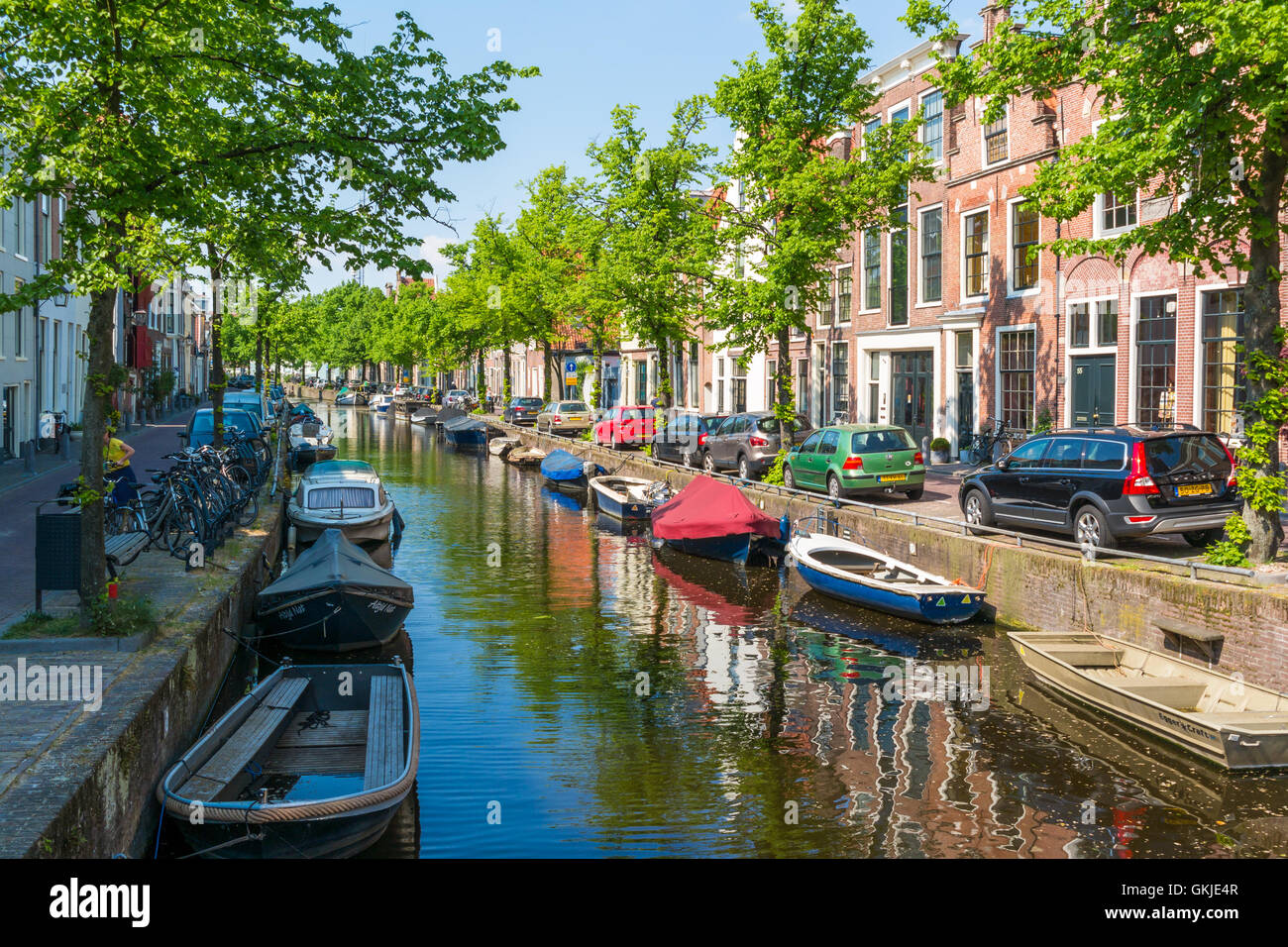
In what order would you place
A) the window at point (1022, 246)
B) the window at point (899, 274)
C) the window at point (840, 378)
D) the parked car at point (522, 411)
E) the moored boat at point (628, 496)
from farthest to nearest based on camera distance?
the parked car at point (522, 411) → the window at point (840, 378) → the window at point (899, 274) → the moored boat at point (628, 496) → the window at point (1022, 246)

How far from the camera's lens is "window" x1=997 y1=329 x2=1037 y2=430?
26953 mm

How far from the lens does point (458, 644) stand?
634 inches

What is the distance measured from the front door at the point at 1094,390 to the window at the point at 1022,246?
2.82 m

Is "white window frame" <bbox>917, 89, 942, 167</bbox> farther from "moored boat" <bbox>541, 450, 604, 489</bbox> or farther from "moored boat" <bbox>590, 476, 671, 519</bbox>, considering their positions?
"moored boat" <bbox>541, 450, 604, 489</bbox>

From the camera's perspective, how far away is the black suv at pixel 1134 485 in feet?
48.1

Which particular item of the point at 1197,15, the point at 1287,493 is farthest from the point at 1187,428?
the point at 1197,15

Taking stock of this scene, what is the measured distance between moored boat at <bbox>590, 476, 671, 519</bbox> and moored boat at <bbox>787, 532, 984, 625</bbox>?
737cm

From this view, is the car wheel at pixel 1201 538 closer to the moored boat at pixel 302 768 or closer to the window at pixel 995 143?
the moored boat at pixel 302 768

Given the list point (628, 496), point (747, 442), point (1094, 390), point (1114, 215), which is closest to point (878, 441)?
point (1094, 390)

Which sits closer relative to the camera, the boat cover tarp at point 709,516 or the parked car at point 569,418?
the boat cover tarp at point 709,516

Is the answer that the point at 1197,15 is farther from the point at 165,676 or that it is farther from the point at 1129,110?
the point at 165,676

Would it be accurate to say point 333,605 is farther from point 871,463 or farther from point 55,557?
point 871,463

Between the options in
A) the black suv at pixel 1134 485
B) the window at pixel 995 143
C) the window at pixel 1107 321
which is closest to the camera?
the black suv at pixel 1134 485

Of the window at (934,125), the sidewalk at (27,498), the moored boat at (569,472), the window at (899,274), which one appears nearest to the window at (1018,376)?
the window at (899,274)
